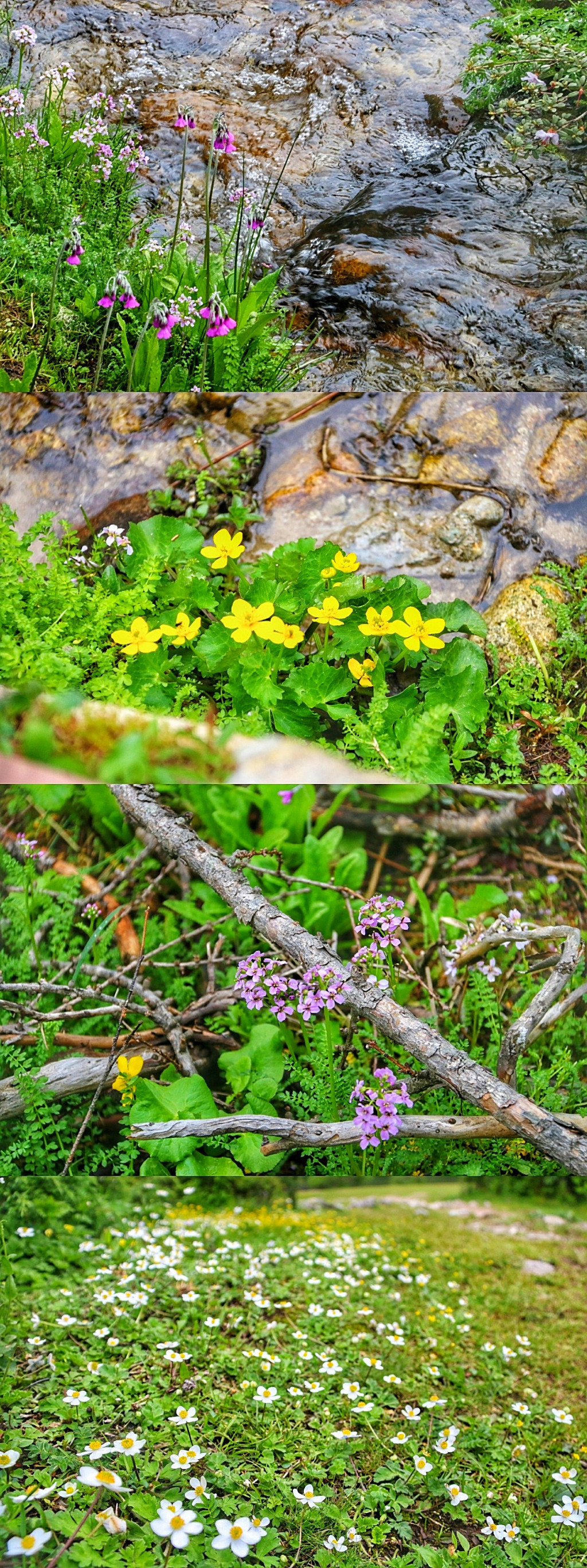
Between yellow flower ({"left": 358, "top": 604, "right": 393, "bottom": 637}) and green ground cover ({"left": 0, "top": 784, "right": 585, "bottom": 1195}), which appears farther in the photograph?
yellow flower ({"left": 358, "top": 604, "right": 393, "bottom": 637})

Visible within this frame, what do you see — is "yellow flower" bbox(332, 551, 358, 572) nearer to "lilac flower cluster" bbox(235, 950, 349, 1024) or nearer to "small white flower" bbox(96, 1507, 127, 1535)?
"lilac flower cluster" bbox(235, 950, 349, 1024)

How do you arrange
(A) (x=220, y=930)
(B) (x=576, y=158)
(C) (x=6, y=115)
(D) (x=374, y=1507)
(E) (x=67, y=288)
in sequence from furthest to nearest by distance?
(B) (x=576, y=158) < (C) (x=6, y=115) < (E) (x=67, y=288) < (A) (x=220, y=930) < (D) (x=374, y=1507)

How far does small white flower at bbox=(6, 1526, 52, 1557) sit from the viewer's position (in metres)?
1.68

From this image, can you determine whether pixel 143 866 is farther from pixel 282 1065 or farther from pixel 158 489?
pixel 158 489

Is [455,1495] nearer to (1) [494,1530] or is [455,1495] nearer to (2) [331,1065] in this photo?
(1) [494,1530]

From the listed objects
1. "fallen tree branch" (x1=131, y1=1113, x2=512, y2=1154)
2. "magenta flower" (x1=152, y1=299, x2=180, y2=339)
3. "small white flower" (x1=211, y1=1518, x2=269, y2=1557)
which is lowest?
"small white flower" (x1=211, y1=1518, x2=269, y2=1557)

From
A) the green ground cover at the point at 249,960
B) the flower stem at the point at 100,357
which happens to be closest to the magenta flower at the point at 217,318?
the flower stem at the point at 100,357

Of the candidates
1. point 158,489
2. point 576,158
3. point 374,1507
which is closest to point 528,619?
point 158,489

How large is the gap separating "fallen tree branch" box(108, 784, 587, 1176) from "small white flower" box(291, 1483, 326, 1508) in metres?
0.82

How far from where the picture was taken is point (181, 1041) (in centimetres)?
247

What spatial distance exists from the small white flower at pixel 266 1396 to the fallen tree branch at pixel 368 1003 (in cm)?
78

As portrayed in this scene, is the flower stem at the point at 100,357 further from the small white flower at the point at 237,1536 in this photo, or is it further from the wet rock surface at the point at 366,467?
the small white flower at the point at 237,1536

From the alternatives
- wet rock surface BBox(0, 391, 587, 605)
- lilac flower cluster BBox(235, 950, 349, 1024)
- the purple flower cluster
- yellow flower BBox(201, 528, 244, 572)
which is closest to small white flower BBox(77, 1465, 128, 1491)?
lilac flower cluster BBox(235, 950, 349, 1024)

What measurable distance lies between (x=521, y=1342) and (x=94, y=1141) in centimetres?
122
